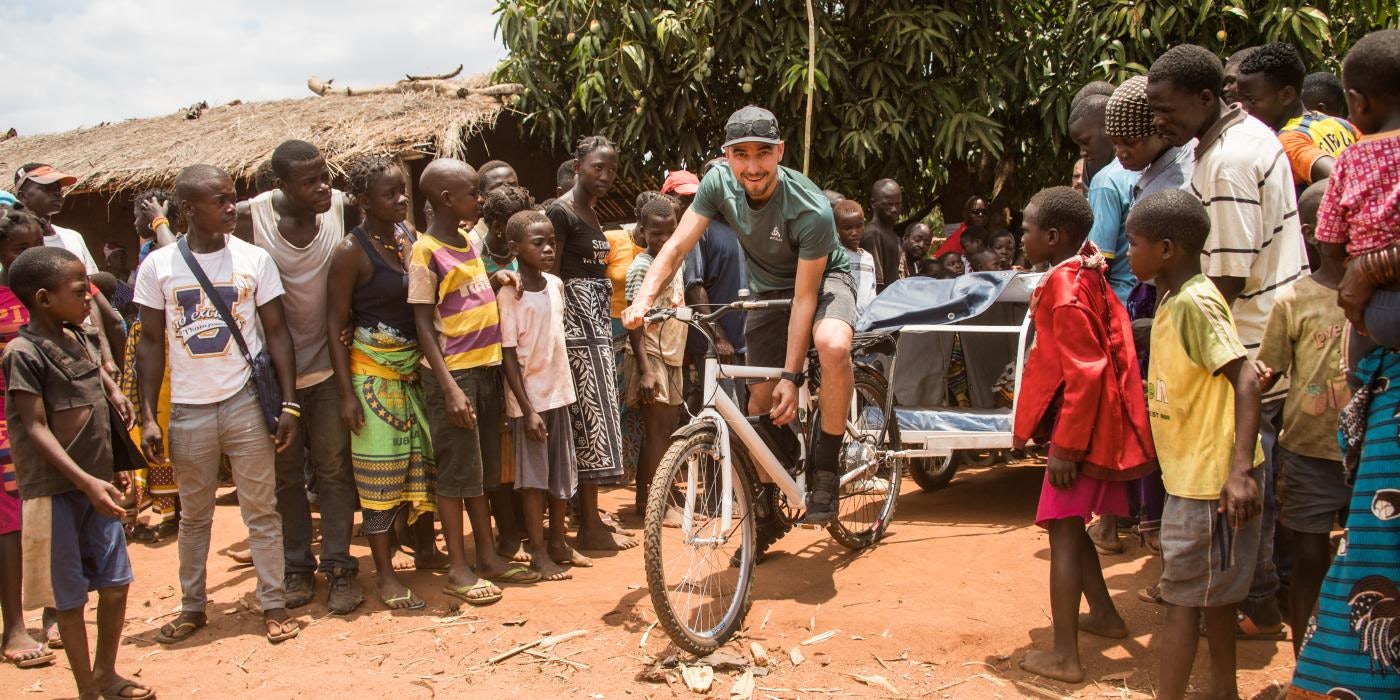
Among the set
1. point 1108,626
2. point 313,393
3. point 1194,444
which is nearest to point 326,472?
point 313,393

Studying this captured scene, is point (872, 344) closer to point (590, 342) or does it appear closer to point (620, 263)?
point (590, 342)

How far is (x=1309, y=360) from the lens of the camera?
3.26m

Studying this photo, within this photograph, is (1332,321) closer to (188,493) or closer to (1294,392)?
(1294,392)

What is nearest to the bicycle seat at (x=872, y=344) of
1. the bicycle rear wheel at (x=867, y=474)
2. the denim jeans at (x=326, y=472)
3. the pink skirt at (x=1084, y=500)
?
the bicycle rear wheel at (x=867, y=474)

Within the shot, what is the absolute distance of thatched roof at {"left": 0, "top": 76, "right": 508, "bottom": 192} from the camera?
10102mm

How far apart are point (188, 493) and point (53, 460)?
743mm

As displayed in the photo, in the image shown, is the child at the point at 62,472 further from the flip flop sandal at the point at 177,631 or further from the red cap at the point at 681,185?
the red cap at the point at 681,185

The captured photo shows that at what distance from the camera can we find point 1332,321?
3.18 meters

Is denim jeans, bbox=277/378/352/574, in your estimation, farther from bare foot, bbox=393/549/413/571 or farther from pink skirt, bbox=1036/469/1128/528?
pink skirt, bbox=1036/469/1128/528

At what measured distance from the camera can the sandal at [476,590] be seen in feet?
15.3

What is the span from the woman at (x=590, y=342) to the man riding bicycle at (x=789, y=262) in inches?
42.6

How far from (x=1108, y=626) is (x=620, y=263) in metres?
3.61

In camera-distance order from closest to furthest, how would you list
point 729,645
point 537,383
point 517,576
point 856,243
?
point 729,645
point 517,576
point 537,383
point 856,243

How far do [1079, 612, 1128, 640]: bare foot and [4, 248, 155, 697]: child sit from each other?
11.7 feet
